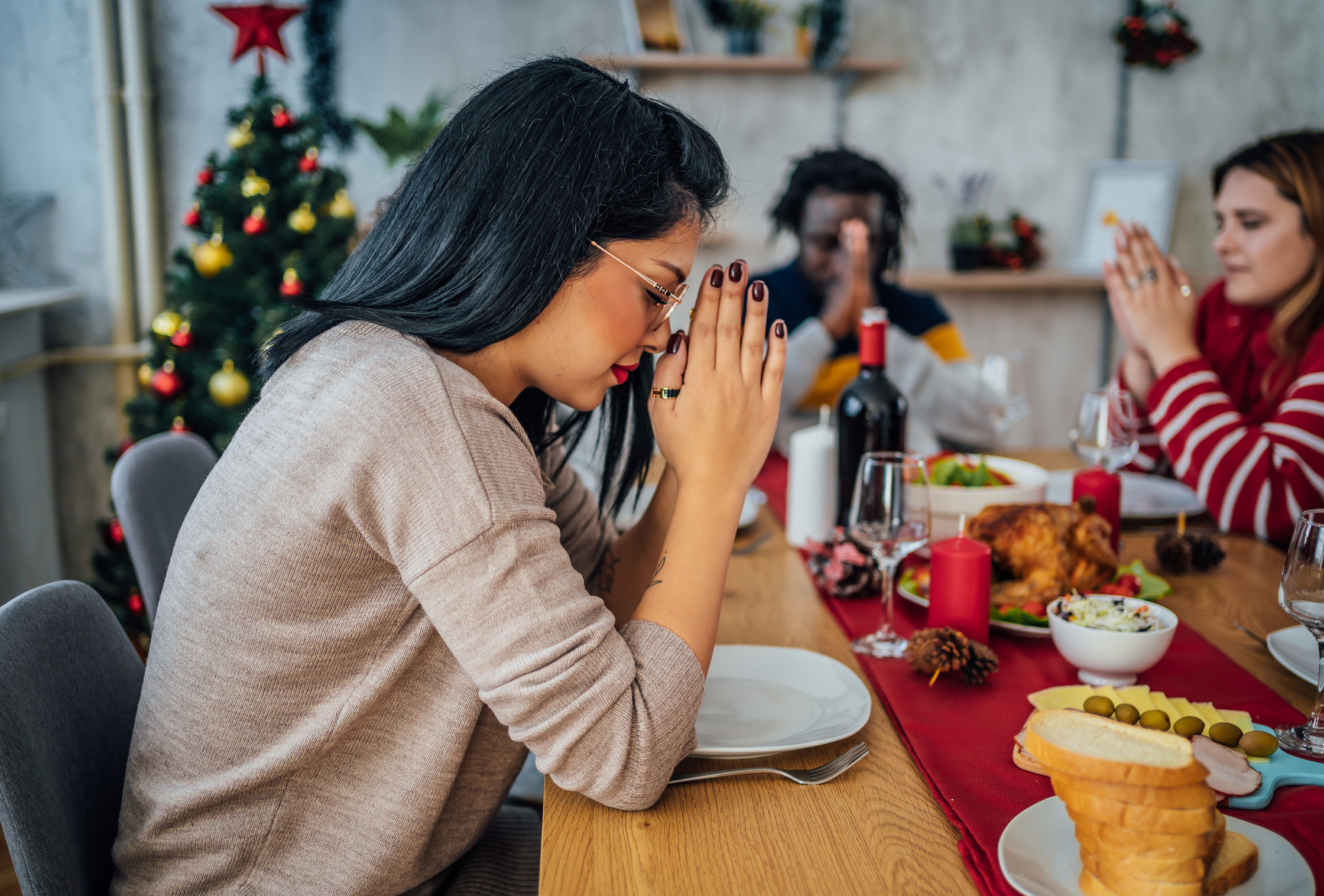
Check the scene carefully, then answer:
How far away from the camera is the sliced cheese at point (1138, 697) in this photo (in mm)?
829

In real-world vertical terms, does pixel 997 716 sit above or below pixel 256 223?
below

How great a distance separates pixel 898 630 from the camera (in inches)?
43.9

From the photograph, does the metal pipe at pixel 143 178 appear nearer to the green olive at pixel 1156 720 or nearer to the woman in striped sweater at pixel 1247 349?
the woman in striped sweater at pixel 1247 349

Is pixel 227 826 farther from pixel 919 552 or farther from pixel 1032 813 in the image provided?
pixel 919 552

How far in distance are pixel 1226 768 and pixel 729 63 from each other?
3311 millimetres

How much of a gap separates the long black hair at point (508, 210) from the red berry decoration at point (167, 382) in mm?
1809

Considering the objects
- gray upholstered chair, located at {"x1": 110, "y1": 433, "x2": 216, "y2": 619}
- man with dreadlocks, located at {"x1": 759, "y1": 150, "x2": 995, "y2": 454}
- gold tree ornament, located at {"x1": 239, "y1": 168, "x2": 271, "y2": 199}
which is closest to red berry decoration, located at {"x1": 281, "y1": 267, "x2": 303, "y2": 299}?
gold tree ornament, located at {"x1": 239, "y1": 168, "x2": 271, "y2": 199}

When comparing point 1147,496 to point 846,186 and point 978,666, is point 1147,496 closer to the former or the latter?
point 978,666

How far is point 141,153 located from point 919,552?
3202 mm

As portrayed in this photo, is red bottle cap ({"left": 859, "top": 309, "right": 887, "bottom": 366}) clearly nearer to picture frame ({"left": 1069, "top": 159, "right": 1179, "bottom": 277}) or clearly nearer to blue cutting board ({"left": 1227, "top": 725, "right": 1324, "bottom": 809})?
blue cutting board ({"left": 1227, "top": 725, "right": 1324, "bottom": 809})

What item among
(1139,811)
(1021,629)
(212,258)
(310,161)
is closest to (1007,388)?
(1021,629)

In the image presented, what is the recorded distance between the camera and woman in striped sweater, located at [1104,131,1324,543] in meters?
1.51

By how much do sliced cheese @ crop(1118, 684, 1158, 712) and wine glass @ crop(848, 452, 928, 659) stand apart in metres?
0.24

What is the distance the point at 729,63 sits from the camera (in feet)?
11.7
